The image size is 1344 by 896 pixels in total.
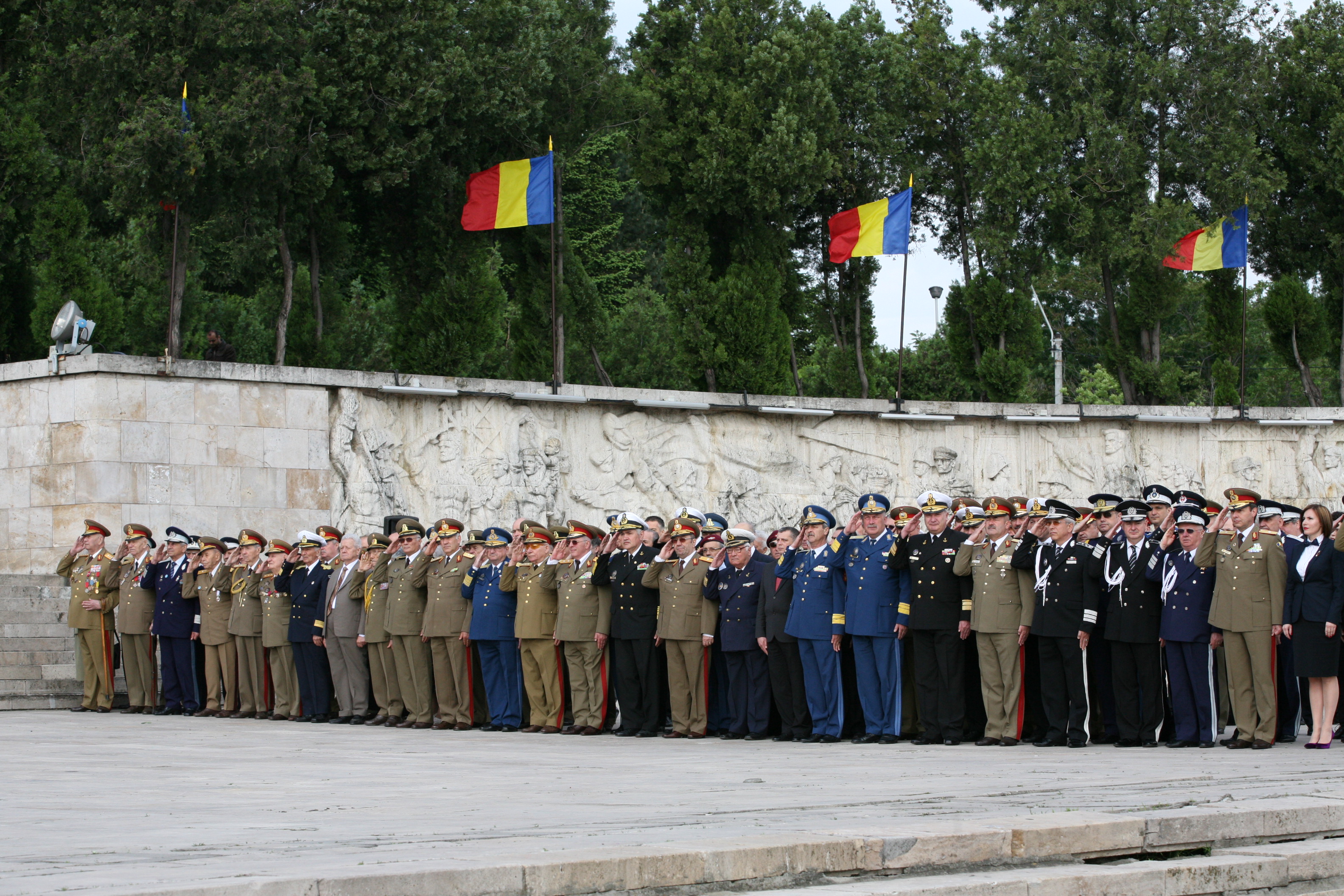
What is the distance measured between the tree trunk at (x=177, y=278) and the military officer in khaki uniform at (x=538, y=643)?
9.30m

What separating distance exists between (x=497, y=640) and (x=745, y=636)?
87.1 inches

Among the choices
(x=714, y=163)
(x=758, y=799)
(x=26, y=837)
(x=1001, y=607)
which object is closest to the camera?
(x=26, y=837)

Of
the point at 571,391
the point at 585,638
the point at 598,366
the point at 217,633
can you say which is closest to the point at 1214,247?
the point at 598,366

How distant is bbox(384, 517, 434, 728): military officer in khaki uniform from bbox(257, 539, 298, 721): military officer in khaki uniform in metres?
1.32

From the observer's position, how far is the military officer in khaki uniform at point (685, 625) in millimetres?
12117

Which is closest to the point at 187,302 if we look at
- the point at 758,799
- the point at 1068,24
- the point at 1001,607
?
the point at 1068,24

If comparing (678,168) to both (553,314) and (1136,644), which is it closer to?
(553,314)

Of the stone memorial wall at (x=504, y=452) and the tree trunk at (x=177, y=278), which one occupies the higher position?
the tree trunk at (x=177, y=278)

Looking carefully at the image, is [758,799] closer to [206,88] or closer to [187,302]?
[206,88]

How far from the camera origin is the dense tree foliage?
22.0 m

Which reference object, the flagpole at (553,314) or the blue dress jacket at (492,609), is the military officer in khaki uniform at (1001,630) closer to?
the blue dress jacket at (492,609)

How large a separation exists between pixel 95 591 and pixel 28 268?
10.3 m

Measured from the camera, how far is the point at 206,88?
2138cm

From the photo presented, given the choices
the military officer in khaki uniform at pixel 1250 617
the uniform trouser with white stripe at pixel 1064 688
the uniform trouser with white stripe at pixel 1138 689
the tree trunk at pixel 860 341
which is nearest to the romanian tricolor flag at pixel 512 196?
the tree trunk at pixel 860 341
